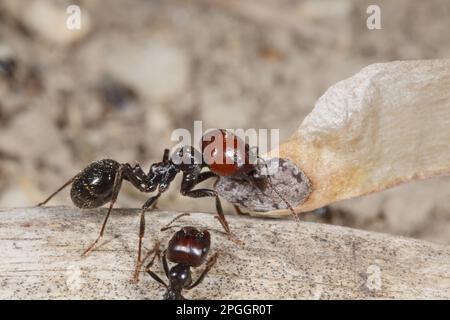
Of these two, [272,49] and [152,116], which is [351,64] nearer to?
[272,49]

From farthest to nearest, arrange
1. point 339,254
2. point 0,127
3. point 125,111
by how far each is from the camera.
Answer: point 125,111 → point 0,127 → point 339,254

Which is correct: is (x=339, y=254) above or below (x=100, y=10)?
below

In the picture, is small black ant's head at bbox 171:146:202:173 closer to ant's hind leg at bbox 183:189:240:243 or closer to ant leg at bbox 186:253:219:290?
ant's hind leg at bbox 183:189:240:243

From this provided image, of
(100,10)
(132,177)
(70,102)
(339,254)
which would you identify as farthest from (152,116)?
(339,254)

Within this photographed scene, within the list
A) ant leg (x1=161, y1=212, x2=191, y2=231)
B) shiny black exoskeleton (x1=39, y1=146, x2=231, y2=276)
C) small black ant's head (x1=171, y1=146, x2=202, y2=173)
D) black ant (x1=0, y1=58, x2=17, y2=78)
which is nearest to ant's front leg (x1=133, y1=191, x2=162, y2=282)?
shiny black exoskeleton (x1=39, y1=146, x2=231, y2=276)

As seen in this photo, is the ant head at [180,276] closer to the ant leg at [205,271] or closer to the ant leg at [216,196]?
the ant leg at [205,271]

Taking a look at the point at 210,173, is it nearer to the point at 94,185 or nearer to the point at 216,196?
the point at 216,196
